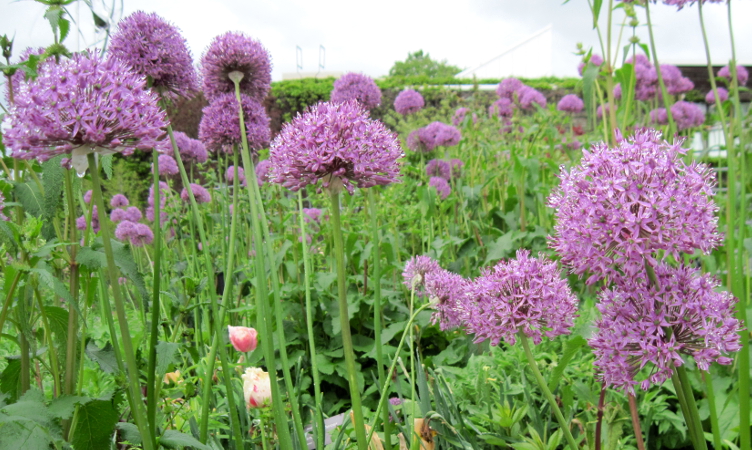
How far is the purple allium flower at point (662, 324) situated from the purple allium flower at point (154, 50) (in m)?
1.53

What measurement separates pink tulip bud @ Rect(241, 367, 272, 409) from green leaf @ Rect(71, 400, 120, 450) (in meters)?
0.40

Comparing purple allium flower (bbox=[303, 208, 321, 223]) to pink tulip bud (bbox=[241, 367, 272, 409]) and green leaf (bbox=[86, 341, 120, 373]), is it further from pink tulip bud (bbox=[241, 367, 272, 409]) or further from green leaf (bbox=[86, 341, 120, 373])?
green leaf (bbox=[86, 341, 120, 373])

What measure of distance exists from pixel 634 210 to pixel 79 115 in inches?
43.3

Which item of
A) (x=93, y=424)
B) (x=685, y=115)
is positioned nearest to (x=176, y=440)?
(x=93, y=424)

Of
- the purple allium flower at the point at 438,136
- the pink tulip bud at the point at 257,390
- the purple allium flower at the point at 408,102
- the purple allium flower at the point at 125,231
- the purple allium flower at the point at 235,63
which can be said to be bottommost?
the pink tulip bud at the point at 257,390

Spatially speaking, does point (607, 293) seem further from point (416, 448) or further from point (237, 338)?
point (237, 338)

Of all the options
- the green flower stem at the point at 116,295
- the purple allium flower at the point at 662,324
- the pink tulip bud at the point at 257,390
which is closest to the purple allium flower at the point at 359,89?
the pink tulip bud at the point at 257,390

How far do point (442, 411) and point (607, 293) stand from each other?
30.5 inches

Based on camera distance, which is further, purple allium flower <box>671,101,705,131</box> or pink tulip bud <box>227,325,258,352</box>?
purple allium flower <box>671,101,705,131</box>

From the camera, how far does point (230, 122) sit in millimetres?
2197

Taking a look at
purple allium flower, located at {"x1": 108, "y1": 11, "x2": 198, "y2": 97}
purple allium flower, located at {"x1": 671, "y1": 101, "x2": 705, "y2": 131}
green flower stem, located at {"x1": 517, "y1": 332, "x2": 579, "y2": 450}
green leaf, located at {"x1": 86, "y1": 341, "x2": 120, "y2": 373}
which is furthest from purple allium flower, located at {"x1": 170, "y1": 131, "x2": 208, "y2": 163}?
purple allium flower, located at {"x1": 671, "y1": 101, "x2": 705, "y2": 131}

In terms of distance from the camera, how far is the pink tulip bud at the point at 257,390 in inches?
62.8

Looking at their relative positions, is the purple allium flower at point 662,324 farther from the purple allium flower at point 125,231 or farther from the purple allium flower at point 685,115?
the purple allium flower at point 685,115

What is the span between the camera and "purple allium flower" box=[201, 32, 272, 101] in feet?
6.36
